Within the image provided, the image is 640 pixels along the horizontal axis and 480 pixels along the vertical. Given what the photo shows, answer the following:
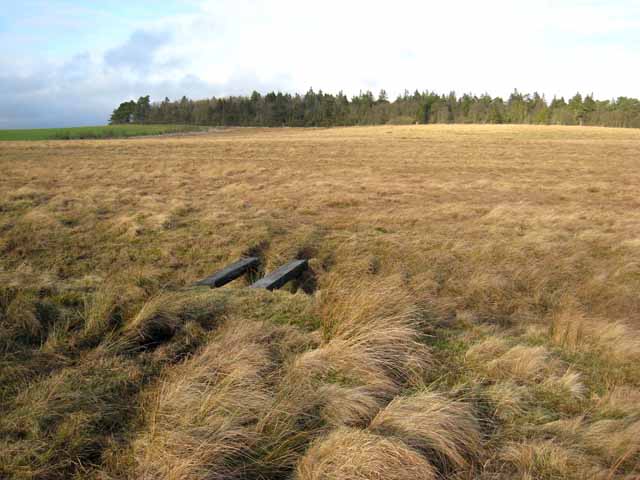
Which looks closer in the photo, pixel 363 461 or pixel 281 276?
pixel 363 461

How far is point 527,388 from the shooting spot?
335cm

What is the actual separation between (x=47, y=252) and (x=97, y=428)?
239 inches

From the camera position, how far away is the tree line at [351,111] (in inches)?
4150

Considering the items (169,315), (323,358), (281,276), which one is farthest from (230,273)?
(323,358)

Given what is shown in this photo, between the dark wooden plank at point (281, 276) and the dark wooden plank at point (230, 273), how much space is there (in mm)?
517

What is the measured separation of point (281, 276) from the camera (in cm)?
618

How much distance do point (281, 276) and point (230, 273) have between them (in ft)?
2.61

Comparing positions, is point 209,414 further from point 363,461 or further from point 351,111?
point 351,111

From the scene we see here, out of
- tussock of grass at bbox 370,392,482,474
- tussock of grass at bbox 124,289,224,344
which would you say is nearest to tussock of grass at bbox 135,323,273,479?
tussock of grass at bbox 124,289,224,344

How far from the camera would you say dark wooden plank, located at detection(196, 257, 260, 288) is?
19.6 feet

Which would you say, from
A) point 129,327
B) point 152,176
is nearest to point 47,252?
point 129,327

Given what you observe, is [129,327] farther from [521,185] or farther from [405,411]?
[521,185]

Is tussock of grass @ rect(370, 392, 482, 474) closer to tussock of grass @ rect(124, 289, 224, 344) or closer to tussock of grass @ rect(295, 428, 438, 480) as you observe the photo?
tussock of grass @ rect(295, 428, 438, 480)

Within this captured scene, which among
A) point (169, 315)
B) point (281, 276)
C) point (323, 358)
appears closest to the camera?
point (323, 358)
